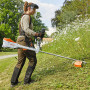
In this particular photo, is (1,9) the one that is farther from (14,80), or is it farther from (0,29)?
(14,80)

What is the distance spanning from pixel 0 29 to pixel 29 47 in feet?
88.6

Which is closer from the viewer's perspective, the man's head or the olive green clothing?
the olive green clothing

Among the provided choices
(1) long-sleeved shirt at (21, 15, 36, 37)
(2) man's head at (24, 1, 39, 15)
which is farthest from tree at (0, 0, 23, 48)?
(1) long-sleeved shirt at (21, 15, 36, 37)

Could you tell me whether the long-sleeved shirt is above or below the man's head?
below

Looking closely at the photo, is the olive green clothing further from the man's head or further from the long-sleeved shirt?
the man's head

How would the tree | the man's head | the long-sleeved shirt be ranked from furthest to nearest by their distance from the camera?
the tree, the man's head, the long-sleeved shirt

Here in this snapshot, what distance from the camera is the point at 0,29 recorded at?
2930 cm

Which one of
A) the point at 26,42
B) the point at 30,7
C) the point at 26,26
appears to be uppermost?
the point at 30,7

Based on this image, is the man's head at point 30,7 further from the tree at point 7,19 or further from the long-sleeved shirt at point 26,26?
the tree at point 7,19

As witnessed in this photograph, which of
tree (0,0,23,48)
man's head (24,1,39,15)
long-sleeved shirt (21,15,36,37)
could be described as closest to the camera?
long-sleeved shirt (21,15,36,37)

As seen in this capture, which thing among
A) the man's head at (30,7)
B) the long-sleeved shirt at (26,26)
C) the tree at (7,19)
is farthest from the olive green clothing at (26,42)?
the tree at (7,19)

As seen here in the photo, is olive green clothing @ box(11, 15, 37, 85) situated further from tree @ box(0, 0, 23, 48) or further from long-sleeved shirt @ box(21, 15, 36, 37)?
tree @ box(0, 0, 23, 48)

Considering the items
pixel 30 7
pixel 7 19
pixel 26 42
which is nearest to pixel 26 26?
pixel 26 42

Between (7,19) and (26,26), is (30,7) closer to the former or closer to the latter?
(26,26)
